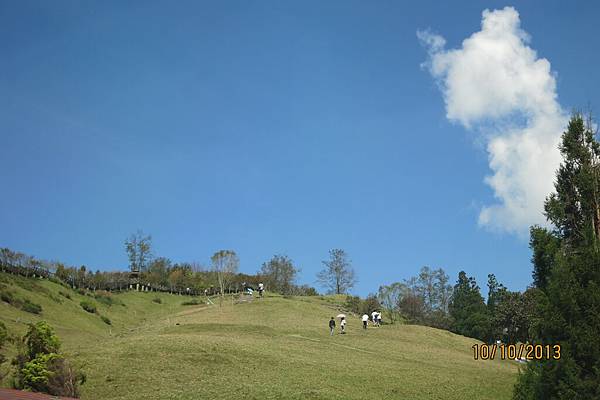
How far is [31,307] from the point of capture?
6431cm

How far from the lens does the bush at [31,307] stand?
209 feet

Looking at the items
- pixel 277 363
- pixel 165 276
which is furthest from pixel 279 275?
pixel 277 363

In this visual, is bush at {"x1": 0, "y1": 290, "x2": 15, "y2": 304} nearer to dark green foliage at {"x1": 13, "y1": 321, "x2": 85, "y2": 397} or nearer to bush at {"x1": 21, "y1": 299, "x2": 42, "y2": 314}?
bush at {"x1": 21, "y1": 299, "x2": 42, "y2": 314}

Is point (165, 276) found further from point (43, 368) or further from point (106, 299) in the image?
point (43, 368)

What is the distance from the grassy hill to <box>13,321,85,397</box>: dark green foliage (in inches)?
47.5

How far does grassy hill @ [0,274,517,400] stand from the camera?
29250 mm

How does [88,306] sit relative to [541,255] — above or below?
below

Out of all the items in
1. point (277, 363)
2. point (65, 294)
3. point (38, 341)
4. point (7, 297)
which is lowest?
point (277, 363)

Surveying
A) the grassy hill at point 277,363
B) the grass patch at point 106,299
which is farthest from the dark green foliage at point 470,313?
the grass patch at point 106,299

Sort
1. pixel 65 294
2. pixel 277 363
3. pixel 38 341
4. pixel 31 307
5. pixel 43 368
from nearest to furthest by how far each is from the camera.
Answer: pixel 43 368 < pixel 38 341 < pixel 277 363 < pixel 31 307 < pixel 65 294

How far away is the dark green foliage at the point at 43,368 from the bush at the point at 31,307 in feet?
130

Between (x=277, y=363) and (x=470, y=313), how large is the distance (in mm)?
66340

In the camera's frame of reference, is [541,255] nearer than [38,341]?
Yes

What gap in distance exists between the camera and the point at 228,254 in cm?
8825
